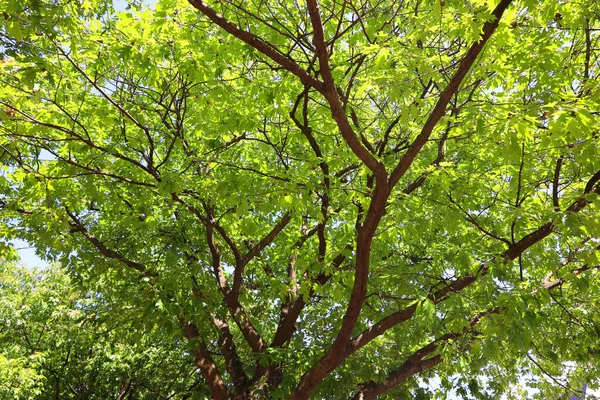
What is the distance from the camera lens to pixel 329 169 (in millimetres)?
6754

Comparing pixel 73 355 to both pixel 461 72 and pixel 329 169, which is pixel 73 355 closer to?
pixel 329 169

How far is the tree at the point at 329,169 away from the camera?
4465 millimetres

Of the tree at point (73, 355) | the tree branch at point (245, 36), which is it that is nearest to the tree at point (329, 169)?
the tree branch at point (245, 36)

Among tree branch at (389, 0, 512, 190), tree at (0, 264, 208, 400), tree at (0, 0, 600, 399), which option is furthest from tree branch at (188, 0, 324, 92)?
tree at (0, 264, 208, 400)

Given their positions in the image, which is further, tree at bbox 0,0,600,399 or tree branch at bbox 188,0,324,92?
tree at bbox 0,0,600,399

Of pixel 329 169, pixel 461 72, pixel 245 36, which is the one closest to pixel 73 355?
pixel 329 169

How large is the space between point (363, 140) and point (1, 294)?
43.5 ft

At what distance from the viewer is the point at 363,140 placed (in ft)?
17.7

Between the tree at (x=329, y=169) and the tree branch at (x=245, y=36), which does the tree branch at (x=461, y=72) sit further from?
the tree branch at (x=245, y=36)

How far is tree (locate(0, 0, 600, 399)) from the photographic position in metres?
4.46

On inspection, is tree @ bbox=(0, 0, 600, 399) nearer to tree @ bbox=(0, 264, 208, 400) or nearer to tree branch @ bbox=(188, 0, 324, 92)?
tree branch @ bbox=(188, 0, 324, 92)

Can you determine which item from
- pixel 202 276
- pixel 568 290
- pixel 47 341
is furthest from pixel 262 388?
pixel 47 341

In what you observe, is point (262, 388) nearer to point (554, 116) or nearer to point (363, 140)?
point (363, 140)

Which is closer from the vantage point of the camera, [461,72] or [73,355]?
[461,72]
